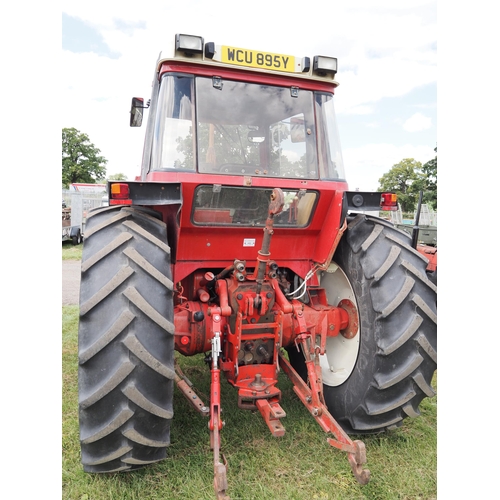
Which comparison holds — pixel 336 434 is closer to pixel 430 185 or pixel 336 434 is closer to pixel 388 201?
pixel 388 201

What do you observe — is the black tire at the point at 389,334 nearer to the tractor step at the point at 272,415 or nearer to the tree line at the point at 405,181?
the tractor step at the point at 272,415

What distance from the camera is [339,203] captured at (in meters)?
3.20

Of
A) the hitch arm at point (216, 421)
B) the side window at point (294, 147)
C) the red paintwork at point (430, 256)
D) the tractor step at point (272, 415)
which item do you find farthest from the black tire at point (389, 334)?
the red paintwork at point (430, 256)

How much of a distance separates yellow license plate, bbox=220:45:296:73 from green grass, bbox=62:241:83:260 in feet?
41.6

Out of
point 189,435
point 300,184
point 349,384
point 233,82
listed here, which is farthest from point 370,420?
point 233,82

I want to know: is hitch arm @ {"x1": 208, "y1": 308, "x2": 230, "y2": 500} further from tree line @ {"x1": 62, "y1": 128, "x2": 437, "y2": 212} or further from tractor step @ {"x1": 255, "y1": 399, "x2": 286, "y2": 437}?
tree line @ {"x1": 62, "y1": 128, "x2": 437, "y2": 212}

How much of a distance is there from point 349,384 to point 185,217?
70.6 inches

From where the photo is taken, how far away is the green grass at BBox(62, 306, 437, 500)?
2693 millimetres

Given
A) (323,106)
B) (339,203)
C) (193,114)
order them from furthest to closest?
(323,106), (339,203), (193,114)

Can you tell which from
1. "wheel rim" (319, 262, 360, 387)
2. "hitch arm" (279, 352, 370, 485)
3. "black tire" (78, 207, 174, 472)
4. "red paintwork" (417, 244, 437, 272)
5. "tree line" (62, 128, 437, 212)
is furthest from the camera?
"tree line" (62, 128, 437, 212)

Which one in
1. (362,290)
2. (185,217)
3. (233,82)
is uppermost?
(233,82)

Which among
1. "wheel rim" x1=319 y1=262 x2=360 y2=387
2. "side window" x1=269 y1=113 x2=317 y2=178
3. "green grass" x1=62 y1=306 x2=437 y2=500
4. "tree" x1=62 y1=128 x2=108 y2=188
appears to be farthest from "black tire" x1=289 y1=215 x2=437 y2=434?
"tree" x1=62 y1=128 x2=108 y2=188

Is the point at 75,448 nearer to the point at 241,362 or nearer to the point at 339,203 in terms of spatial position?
the point at 241,362

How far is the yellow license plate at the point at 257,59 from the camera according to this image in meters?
3.05
